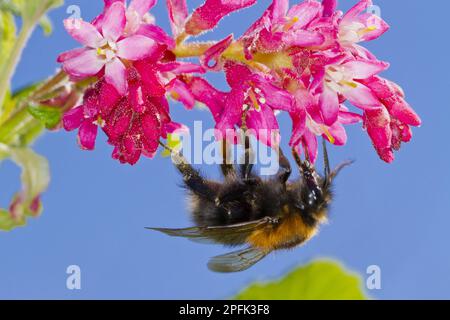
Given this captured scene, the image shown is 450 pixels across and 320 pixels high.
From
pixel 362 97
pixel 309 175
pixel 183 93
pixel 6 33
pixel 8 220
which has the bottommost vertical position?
pixel 8 220

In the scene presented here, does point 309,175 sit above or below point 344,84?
below

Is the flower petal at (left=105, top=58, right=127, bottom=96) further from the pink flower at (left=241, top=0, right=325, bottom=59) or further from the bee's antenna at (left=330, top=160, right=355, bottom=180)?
the bee's antenna at (left=330, top=160, right=355, bottom=180)

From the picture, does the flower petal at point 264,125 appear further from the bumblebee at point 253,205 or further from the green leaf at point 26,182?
the green leaf at point 26,182

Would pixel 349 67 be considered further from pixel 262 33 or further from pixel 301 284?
pixel 301 284

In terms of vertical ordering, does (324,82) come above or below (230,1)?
below

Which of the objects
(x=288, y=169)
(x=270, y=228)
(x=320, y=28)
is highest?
(x=320, y=28)

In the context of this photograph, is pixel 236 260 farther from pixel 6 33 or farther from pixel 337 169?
pixel 6 33

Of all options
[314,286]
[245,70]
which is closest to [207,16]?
[245,70]

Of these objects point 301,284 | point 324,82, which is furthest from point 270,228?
point 301,284
